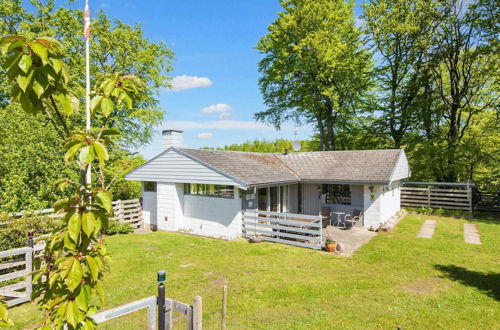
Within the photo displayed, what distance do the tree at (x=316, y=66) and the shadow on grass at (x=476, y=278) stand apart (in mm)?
18141

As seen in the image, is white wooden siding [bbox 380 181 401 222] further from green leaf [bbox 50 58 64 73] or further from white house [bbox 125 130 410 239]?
green leaf [bbox 50 58 64 73]

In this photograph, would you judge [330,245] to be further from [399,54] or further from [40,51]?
[399,54]

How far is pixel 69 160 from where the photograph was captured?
2.11m

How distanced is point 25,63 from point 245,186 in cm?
1185

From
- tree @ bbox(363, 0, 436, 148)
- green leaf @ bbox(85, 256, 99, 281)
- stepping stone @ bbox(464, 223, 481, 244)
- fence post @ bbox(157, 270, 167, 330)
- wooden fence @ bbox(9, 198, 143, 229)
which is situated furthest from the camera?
tree @ bbox(363, 0, 436, 148)

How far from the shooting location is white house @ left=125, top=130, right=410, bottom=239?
14.8 m

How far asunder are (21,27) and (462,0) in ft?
105

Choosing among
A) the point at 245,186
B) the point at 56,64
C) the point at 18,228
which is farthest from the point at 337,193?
the point at 56,64

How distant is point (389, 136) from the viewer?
27578 mm

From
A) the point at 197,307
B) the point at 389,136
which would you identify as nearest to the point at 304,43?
the point at 389,136

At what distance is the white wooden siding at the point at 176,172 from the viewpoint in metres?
14.6

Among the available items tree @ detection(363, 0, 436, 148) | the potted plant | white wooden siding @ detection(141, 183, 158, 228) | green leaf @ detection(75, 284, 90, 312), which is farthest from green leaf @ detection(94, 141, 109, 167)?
tree @ detection(363, 0, 436, 148)

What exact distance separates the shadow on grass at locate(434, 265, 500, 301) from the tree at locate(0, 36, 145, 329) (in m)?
9.97

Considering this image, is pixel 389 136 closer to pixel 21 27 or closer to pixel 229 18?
pixel 229 18
